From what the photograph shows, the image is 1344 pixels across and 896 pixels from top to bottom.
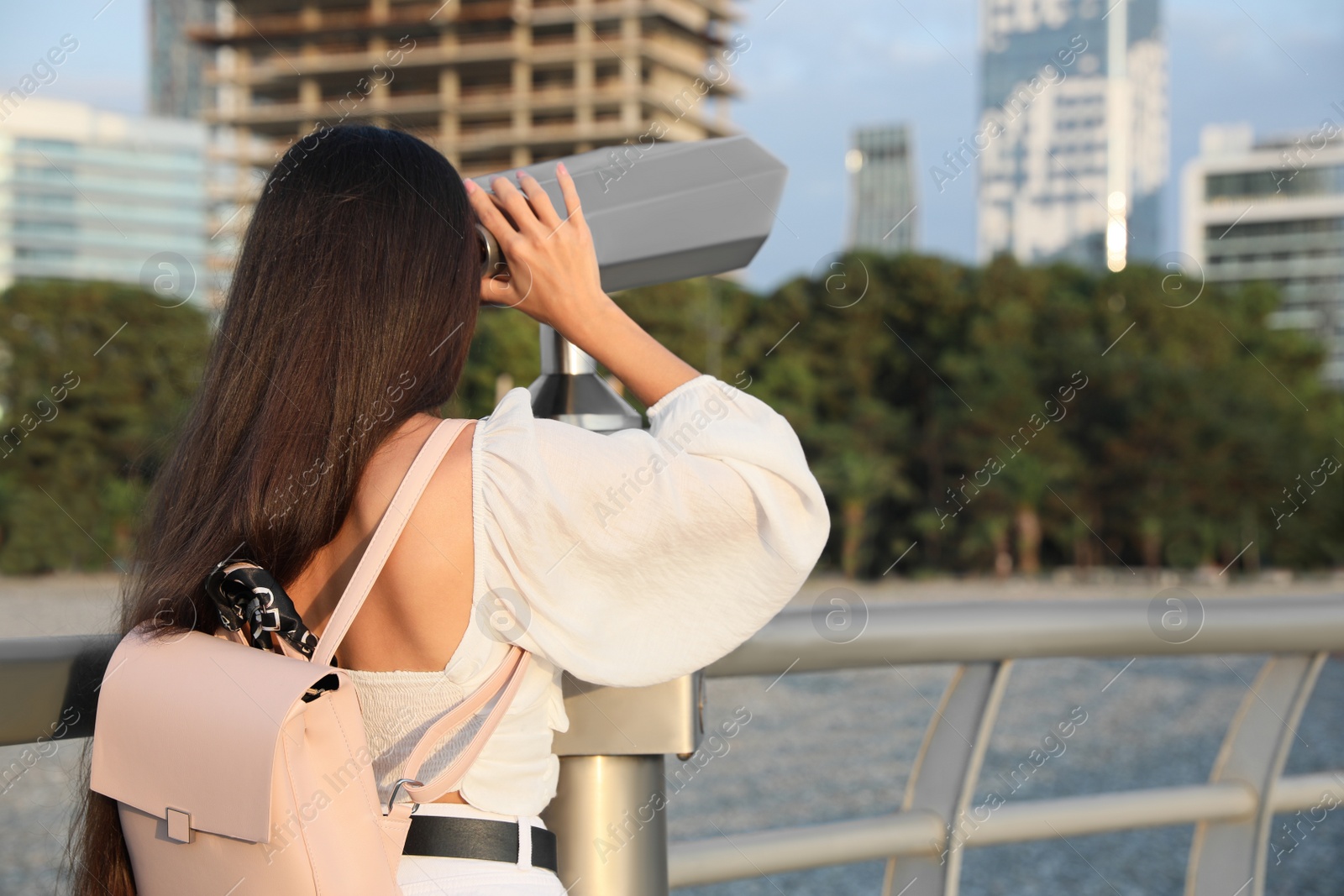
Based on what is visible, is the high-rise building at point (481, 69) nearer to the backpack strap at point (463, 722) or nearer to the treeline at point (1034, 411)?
the treeline at point (1034, 411)

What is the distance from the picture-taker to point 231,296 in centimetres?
94

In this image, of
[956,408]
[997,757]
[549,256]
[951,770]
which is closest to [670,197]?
[549,256]

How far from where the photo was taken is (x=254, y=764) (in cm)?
79

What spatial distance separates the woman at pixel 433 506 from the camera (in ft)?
2.88

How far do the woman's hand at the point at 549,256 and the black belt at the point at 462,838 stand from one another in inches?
15.1

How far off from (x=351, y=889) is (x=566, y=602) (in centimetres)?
24

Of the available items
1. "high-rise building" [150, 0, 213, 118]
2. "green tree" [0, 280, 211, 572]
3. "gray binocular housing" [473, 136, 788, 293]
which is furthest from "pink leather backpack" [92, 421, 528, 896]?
"high-rise building" [150, 0, 213, 118]

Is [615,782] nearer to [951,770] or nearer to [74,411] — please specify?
[951,770]

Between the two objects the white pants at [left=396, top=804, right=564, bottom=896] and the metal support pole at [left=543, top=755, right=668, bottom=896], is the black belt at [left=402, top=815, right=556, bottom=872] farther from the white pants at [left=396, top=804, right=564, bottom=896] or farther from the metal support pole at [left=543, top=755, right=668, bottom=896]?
the metal support pole at [left=543, top=755, right=668, bottom=896]

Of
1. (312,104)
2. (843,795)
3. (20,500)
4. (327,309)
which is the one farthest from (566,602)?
(312,104)

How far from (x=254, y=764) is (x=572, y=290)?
1.41ft

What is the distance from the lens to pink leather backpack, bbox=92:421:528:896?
2.61 feet

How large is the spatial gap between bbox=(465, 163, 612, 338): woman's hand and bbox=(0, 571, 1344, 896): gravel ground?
18.3ft

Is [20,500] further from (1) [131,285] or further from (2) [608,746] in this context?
(2) [608,746]
